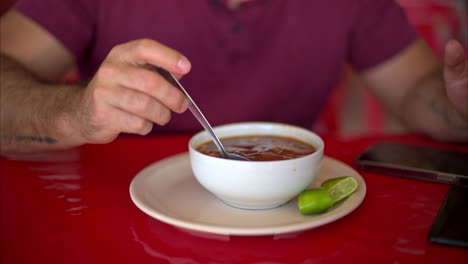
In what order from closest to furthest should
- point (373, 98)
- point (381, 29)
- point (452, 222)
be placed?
1. point (452, 222)
2. point (381, 29)
3. point (373, 98)

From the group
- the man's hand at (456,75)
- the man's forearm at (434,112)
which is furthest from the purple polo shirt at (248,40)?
the man's hand at (456,75)

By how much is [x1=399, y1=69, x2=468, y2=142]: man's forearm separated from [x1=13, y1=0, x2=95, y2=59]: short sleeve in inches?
51.4

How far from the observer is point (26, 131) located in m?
1.18

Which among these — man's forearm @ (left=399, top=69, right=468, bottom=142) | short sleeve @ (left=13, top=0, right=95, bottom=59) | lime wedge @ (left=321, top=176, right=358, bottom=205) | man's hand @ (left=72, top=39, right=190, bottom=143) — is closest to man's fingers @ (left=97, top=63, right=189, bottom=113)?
man's hand @ (left=72, top=39, right=190, bottom=143)

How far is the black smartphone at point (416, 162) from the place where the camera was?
3.25 feet

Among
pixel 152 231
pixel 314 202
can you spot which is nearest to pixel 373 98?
pixel 314 202

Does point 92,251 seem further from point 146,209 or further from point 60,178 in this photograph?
point 60,178

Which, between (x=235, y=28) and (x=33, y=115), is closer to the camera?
(x=33, y=115)

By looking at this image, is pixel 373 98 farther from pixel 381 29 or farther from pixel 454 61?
pixel 454 61

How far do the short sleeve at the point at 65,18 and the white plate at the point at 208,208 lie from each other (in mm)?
800

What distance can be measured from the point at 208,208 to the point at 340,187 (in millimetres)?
278

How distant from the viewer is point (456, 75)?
1.16 m

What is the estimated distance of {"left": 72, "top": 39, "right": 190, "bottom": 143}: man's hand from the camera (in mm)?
811

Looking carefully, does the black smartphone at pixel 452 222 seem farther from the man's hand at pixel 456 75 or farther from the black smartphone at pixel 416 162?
the man's hand at pixel 456 75
